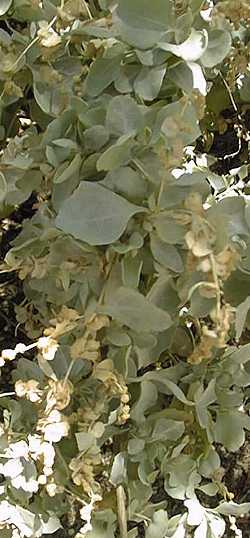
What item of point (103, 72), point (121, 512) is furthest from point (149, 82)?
point (121, 512)

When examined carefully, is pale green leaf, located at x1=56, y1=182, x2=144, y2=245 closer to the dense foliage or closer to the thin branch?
the dense foliage

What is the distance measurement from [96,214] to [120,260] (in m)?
0.06

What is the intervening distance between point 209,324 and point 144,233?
23 centimetres

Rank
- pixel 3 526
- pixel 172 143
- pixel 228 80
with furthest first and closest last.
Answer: pixel 228 80, pixel 3 526, pixel 172 143

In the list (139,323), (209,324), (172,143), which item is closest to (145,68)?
Result: (172,143)

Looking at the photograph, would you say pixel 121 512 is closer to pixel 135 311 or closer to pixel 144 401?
Result: pixel 144 401

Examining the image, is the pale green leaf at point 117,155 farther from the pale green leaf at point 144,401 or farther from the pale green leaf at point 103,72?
the pale green leaf at point 144,401

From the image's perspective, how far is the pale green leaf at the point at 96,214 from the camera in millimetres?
570

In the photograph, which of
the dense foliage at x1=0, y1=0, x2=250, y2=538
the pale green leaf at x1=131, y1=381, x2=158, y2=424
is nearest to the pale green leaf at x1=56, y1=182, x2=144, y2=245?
the dense foliage at x1=0, y1=0, x2=250, y2=538

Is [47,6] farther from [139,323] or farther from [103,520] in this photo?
[103,520]

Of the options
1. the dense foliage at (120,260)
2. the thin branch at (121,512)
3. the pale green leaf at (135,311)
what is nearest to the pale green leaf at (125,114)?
the dense foliage at (120,260)

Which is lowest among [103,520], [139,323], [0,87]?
[103,520]

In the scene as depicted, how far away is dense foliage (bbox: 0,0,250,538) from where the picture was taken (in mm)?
586

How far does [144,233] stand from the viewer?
Answer: 607mm
